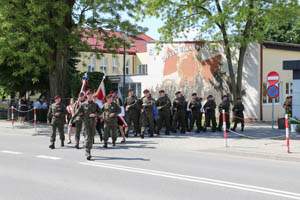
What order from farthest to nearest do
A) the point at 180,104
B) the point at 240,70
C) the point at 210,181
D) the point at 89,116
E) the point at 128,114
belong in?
the point at 240,70 < the point at 180,104 < the point at 128,114 < the point at 89,116 < the point at 210,181

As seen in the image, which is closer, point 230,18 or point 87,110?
point 87,110

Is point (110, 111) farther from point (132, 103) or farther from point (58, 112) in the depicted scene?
point (132, 103)

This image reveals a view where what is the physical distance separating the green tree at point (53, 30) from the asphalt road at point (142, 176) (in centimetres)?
872

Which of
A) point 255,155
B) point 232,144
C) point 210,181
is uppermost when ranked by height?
point 232,144

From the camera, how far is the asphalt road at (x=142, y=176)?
281 inches

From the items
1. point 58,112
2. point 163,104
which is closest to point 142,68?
point 163,104

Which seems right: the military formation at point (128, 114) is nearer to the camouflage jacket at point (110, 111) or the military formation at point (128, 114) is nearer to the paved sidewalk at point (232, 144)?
the camouflage jacket at point (110, 111)

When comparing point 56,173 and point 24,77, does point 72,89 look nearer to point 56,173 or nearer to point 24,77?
point 24,77

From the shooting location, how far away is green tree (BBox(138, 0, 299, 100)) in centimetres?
2250

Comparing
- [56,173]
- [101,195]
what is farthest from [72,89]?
[101,195]

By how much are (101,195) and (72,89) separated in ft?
62.5

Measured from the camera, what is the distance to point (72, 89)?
25.6m

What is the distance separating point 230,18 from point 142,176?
15.8 metres

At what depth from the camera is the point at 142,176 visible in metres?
8.77
